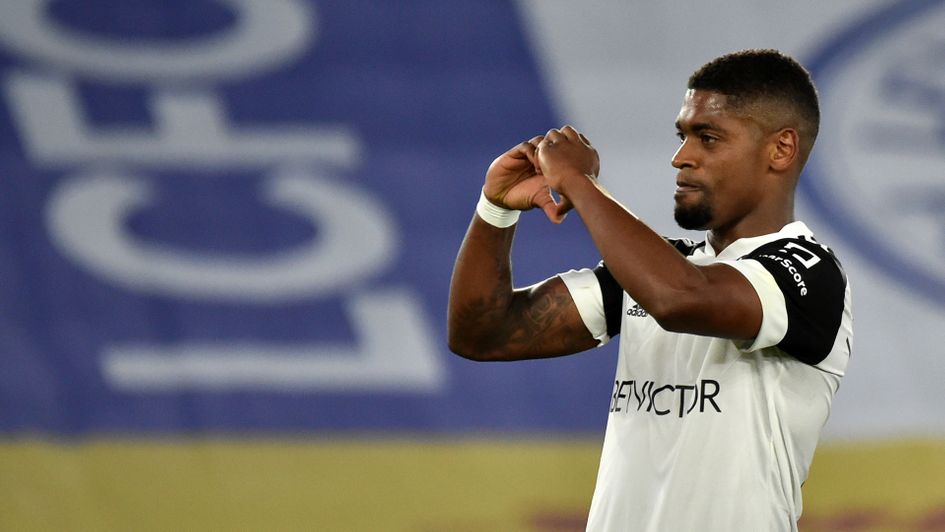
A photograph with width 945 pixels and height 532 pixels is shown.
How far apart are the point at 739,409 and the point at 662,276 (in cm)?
31

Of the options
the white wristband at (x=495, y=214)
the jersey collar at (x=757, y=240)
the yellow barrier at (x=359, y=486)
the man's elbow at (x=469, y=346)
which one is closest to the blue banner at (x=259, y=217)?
the yellow barrier at (x=359, y=486)

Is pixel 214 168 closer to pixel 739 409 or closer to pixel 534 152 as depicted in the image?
pixel 534 152

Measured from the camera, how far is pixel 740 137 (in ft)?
6.81

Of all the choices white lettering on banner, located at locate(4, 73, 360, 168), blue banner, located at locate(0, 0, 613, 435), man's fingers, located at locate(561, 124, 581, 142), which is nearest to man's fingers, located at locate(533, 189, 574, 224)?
man's fingers, located at locate(561, 124, 581, 142)

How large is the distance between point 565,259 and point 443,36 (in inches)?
43.6

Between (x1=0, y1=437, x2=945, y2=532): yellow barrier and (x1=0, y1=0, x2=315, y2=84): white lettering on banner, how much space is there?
164cm

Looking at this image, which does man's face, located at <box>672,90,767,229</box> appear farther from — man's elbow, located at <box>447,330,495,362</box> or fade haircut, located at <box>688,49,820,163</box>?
man's elbow, located at <box>447,330,495,362</box>

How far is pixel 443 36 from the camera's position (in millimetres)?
5223

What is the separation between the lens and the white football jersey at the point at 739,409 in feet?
6.51

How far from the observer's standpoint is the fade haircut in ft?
6.82

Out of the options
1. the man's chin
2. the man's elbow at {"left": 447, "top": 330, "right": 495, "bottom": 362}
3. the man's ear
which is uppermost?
the man's ear

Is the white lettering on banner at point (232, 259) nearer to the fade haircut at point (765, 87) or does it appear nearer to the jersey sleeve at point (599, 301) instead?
the jersey sleeve at point (599, 301)

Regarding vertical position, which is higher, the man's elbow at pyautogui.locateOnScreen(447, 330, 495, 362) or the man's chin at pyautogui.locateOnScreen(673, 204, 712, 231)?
the man's chin at pyautogui.locateOnScreen(673, 204, 712, 231)

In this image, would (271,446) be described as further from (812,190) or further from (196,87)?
(812,190)
